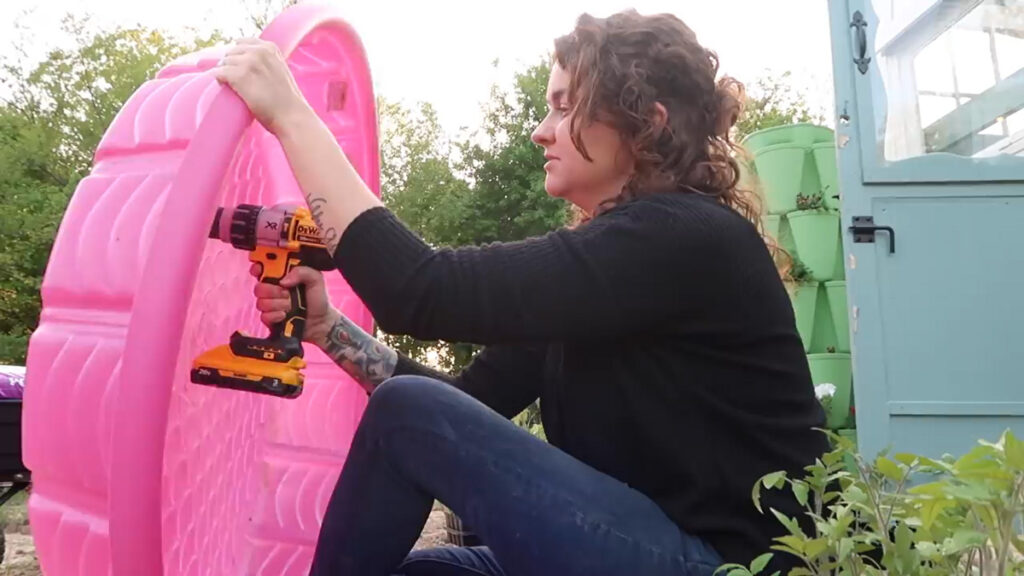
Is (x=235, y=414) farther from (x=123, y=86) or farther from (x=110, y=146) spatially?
(x=123, y=86)

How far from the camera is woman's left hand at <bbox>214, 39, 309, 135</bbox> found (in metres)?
1.18

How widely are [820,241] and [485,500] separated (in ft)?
11.4

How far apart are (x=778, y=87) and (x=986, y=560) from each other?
14.2m

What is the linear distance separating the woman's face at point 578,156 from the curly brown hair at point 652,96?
0.5 inches

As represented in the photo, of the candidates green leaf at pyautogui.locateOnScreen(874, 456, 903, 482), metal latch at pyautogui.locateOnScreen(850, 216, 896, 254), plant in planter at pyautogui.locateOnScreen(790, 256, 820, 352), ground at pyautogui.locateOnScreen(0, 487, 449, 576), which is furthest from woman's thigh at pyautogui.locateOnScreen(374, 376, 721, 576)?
plant in planter at pyautogui.locateOnScreen(790, 256, 820, 352)

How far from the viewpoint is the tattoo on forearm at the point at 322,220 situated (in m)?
1.16

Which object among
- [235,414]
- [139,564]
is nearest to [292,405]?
[235,414]

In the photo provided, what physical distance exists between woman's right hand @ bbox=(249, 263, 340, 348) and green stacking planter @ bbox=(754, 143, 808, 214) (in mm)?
3123

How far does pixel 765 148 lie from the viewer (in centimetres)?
434

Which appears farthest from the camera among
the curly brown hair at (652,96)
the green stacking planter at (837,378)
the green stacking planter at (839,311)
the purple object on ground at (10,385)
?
the green stacking planter at (839,311)

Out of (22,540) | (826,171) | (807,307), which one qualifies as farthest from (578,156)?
(22,540)

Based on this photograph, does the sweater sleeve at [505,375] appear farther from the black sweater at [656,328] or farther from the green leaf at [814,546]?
the green leaf at [814,546]

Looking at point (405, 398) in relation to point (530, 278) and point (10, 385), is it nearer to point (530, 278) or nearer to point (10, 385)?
point (530, 278)

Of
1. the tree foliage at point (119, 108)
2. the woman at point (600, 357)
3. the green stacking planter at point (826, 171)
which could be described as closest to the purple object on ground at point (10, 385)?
the woman at point (600, 357)
